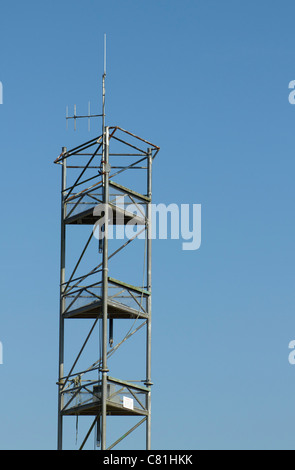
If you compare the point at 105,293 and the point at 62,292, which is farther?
the point at 62,292

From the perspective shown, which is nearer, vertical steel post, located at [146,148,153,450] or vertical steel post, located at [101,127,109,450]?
vertical steel post, located at [101,127,109,450]

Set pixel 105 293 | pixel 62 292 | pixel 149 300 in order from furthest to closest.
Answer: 1. pixel 62 292
2. pixel 149 300
3. pixel 105 293

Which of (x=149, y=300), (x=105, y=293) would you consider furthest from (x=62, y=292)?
(x=149, y=300)

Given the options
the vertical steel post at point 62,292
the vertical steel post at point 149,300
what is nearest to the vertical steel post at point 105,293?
the vertical steel post at point 149,300

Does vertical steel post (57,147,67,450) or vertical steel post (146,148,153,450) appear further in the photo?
vertical steel post (57,147,67,450)

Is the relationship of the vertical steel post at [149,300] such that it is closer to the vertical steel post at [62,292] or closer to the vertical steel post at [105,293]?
the vertical steel post at [105,293]

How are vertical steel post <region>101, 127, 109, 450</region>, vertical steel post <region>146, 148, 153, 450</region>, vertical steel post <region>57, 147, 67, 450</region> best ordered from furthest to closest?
vertical steel post <region>57, 147, 67, 450</region>, vertical steel post <region>146, 148, 153, 450</region>, vertical steel post <region>101, 127, 109, 450</region>

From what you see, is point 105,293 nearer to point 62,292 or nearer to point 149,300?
point 149,300

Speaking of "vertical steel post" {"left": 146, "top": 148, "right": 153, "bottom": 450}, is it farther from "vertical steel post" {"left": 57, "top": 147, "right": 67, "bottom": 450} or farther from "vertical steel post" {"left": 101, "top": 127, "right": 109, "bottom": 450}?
"vertical steel post" {"left": 57, "top": 147, "right": 67, "bottom": 450}

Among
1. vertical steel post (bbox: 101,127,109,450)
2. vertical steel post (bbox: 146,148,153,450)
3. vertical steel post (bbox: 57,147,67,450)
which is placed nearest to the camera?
vertical steel post (bbox: 101,127,109,450)

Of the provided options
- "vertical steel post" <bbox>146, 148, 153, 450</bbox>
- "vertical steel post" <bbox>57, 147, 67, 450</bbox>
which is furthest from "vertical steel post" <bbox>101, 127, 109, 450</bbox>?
"vertical steel post" <bbox>57, 147, 67, 450</bbox>
